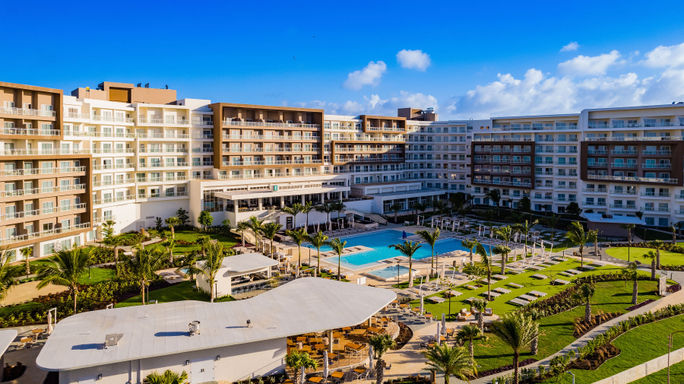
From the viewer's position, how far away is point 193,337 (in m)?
22.8

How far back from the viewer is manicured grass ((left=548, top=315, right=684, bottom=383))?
25094 millimetres

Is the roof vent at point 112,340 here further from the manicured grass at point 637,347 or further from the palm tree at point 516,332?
the manicured grass at point 637,347

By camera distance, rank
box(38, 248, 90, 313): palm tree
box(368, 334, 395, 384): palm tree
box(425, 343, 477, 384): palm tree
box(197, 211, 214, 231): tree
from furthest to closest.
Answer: box(197, 211, 214, 231): tree < box(38, 248, 90, 313): palm tree < box(368, 334, 395, 384): palm tree < box(425, 343, 477, 384): palm tree

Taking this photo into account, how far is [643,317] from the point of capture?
32.6 meters

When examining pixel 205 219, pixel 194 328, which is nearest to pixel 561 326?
pixel 194 328

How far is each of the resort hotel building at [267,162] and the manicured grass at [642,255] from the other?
33.5 feet

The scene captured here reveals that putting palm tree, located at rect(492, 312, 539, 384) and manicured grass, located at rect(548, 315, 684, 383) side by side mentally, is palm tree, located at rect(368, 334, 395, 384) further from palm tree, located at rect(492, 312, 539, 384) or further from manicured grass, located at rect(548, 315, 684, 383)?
manicured grass, located at rect(548, 315, 684, 383)

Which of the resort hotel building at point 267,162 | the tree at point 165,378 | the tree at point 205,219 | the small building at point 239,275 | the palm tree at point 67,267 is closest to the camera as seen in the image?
the tree at point 165,378

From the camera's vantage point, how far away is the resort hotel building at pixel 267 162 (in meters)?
45.4

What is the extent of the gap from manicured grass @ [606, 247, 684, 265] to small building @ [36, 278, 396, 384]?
35945 millimetres

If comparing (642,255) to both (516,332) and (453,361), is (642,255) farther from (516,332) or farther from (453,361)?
(453,361)

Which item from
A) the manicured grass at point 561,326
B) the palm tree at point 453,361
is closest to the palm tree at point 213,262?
the palm tree at point 453,361

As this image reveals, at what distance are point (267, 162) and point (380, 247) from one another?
942 inches

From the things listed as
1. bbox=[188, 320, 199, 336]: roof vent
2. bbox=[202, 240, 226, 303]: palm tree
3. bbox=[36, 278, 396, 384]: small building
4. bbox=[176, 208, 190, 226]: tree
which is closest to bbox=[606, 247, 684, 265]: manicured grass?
bbox=[36, 278, 396, 384]: small building
